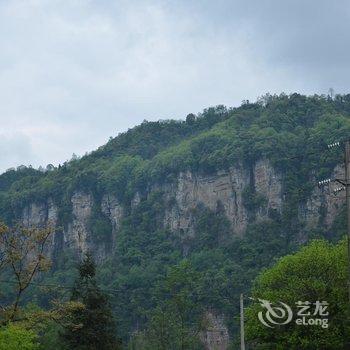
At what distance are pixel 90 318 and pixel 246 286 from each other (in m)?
78.4

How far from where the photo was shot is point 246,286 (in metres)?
118

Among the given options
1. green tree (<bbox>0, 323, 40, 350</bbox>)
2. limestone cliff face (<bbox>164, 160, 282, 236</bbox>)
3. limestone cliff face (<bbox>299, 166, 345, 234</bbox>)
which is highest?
limestone cliff face (<bbox>164, 160, 282, 236</bbox>)

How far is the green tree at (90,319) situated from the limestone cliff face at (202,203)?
91.1m

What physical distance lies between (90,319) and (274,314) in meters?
9.56

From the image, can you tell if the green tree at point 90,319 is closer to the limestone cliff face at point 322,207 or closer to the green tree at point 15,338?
the green tree at point 15,338

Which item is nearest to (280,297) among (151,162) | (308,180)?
(308,180)

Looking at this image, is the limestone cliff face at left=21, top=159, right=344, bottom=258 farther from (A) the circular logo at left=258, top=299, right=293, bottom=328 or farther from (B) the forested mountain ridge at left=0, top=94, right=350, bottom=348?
(A) the circular logo at left=258, top=299, right=293, bottom=328

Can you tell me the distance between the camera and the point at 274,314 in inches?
1585

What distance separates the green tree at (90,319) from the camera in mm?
41344

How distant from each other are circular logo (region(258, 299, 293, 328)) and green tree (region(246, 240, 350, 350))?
14.8 inches

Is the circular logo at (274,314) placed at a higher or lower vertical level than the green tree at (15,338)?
higher

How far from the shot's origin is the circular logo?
3968 centimetres

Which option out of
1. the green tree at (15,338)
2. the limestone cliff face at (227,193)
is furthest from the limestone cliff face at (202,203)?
the green tree at (15,338)

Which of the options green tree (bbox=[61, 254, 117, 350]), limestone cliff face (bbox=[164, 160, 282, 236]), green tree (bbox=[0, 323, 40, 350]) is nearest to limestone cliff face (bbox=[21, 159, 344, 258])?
limestone cliff face (bbox=[164, 160, 282, 236])
